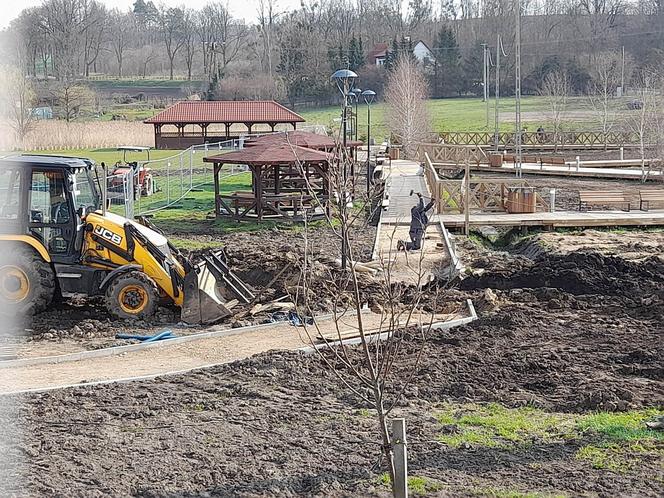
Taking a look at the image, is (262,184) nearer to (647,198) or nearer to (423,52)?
(647,198)

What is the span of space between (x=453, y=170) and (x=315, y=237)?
27672mm

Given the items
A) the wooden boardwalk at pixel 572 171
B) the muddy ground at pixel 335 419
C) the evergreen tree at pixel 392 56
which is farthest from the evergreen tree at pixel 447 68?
the muddy ground at pixel 335 419

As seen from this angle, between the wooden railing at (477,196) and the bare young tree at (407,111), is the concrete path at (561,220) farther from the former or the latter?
the bare young tree at (407,111)

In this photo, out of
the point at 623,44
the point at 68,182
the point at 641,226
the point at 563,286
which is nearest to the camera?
the point at 68,182

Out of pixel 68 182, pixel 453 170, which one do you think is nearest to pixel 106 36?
pixel 68 182

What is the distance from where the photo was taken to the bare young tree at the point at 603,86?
76637mm

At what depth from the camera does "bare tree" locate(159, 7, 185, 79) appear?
46831 millimetres

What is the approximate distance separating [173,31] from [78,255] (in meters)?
48.4

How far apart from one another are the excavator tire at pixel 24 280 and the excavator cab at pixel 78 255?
0.5 inches

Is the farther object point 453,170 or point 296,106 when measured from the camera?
point 296,106

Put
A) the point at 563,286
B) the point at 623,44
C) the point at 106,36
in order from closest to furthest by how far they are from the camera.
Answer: the point at 106,36, the point at 563,286, the point at 623,44

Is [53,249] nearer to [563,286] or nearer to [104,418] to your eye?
[104,418]

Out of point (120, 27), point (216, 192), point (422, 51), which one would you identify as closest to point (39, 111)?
point (120, 27)

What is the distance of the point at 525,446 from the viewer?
849 cm
